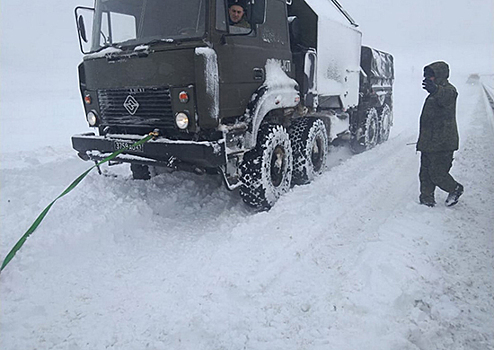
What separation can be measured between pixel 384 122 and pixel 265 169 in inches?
301

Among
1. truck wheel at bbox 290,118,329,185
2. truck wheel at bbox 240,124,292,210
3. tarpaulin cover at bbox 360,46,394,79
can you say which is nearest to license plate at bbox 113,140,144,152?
truck wheel at bbox 240,124,292,210

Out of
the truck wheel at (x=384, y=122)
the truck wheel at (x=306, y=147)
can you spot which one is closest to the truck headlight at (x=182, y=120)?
the truck wheel at (x=306, y=147)

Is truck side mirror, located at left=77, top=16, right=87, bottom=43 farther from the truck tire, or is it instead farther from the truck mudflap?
the truck tire

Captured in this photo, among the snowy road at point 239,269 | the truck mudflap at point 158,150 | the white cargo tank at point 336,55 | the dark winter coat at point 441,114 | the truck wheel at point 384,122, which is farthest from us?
the truck wheel at point 384,122

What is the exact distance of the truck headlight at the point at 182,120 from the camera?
400 cm

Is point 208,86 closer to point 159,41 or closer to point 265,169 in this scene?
point 159,41

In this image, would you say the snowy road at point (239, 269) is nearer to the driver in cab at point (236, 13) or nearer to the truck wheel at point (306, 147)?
the truck wheel at point (306, 147)

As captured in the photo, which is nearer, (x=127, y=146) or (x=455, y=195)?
(x=127, y=146)

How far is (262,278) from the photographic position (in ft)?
10.9

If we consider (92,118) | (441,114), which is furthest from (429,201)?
(92,118)

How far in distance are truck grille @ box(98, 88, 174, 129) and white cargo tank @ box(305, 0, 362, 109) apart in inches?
128

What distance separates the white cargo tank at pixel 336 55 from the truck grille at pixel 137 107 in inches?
128

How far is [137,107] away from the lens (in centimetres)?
439

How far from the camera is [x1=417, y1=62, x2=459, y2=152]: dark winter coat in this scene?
4.68m
